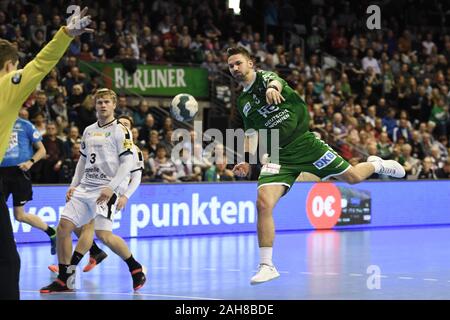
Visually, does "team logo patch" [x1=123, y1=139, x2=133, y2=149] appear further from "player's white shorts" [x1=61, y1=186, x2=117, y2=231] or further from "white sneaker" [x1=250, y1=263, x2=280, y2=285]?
"white sneaker" [x1=250, y1=263, x2=280, y2=285]

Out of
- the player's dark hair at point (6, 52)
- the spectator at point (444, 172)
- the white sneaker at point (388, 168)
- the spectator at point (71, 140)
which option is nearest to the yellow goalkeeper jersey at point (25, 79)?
the player's dark hair at point (6, 52)

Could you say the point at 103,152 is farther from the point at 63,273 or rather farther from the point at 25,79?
the point at 25,79

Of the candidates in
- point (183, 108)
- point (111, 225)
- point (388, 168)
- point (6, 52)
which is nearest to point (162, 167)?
point (183, 108)

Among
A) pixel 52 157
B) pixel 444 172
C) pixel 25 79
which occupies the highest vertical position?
pixel 25 79

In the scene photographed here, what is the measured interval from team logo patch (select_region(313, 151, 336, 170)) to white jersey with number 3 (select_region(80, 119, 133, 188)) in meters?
1.99

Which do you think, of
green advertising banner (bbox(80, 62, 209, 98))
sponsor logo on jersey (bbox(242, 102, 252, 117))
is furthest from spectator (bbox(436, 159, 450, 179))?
sponsor logo on jersey (bbox(242, 102, 252, 117))

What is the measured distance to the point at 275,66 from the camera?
24031 millimetres

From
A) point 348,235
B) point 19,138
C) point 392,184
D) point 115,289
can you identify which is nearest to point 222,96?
point 392,184

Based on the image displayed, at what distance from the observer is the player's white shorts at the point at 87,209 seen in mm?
9977

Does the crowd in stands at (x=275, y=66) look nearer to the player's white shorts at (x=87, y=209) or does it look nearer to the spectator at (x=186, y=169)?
the spectator at (x=186, y=169)

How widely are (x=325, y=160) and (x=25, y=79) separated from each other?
4383 mm

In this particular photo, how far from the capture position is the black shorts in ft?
42.4

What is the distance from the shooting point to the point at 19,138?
1305 centimetres

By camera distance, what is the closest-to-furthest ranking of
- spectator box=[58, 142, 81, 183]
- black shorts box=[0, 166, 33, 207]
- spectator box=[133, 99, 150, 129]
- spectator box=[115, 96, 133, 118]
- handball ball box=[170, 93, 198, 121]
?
black shorts box=[0, 166, 33, 207] < handball ball box=[170, 93, 198, 121] < spectator box=[58, 142, 81, 183] < spectator box=[115, 96, 133, 118] < spectator box=[133, 99, 150, 129]
